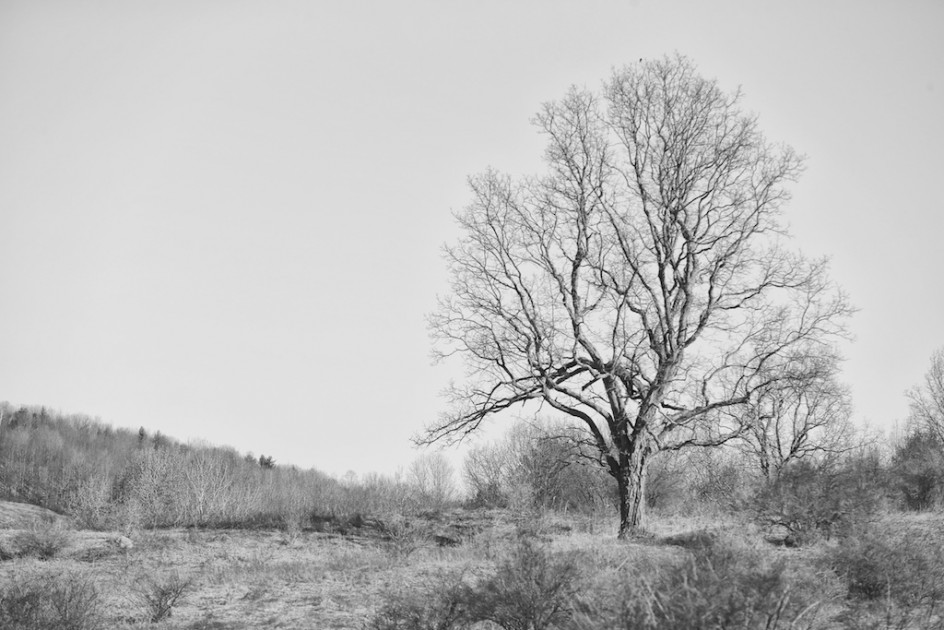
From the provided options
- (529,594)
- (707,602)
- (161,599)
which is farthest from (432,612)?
(161,599)

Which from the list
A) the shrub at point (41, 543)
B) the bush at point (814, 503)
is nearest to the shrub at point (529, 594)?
the bush at point (814, 503)

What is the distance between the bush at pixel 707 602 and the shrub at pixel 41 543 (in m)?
15.6

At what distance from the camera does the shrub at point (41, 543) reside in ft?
49.9

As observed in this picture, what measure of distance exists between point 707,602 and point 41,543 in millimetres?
17052

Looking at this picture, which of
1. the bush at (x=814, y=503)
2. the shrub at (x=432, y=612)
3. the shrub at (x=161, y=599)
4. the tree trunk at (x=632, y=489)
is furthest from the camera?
the tree trunk at (x=632, y=489)

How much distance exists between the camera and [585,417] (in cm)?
1472

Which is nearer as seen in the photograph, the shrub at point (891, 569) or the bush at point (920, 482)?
the shrub at point (891, 569)

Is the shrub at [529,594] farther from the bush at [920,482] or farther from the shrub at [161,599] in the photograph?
the bush at [920,482]

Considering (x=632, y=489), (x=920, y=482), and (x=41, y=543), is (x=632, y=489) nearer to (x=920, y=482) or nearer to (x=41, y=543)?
(x=920, y=482)

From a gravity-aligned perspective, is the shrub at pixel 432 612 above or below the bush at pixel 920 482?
below

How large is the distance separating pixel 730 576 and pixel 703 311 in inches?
452

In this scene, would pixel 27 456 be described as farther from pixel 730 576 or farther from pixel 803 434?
pixel 730 576

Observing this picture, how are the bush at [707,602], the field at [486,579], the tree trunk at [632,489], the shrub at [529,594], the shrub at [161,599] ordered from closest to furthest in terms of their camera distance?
the bush at [707,602], the field at [486,579], the shrub at [529,594], the shrub at [161,599], the tree trunk at [632,489]

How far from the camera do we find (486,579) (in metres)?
7.71
